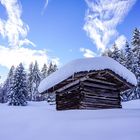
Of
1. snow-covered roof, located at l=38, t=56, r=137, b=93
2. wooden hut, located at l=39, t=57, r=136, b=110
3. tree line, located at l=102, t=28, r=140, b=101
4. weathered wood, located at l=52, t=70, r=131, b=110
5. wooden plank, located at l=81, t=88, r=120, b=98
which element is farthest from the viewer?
tree line, located at l=102, t=28, r=140, b=101

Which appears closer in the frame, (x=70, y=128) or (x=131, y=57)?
(x=70, y=128)

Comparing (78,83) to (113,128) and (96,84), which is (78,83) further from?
(113,128)

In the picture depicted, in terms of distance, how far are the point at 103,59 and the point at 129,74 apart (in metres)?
2.06

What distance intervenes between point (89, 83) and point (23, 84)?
33.1 m

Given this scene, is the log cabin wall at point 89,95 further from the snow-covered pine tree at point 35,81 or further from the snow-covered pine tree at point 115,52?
the snow-covered pine tree at point 35,81

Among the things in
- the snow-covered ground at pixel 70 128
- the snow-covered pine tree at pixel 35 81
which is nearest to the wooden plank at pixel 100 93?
the snow-covered ground at pixel 70 128

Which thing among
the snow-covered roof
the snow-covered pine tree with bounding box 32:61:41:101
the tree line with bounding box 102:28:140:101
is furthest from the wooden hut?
the snow-covered pine tree with bounding box 32:61:41:101

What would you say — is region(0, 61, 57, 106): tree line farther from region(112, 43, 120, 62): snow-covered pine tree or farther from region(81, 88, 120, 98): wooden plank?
region(81, 88, 120, 98): wooden plank

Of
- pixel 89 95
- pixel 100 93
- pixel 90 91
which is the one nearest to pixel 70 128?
pixel 89 95

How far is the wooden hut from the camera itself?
1248 cm

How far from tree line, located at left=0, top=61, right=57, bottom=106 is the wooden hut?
99.1 feet

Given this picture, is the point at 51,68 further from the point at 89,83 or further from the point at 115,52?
the point at 89,83

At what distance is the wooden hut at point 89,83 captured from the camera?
12477mm

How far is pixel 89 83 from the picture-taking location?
45.7 feet
